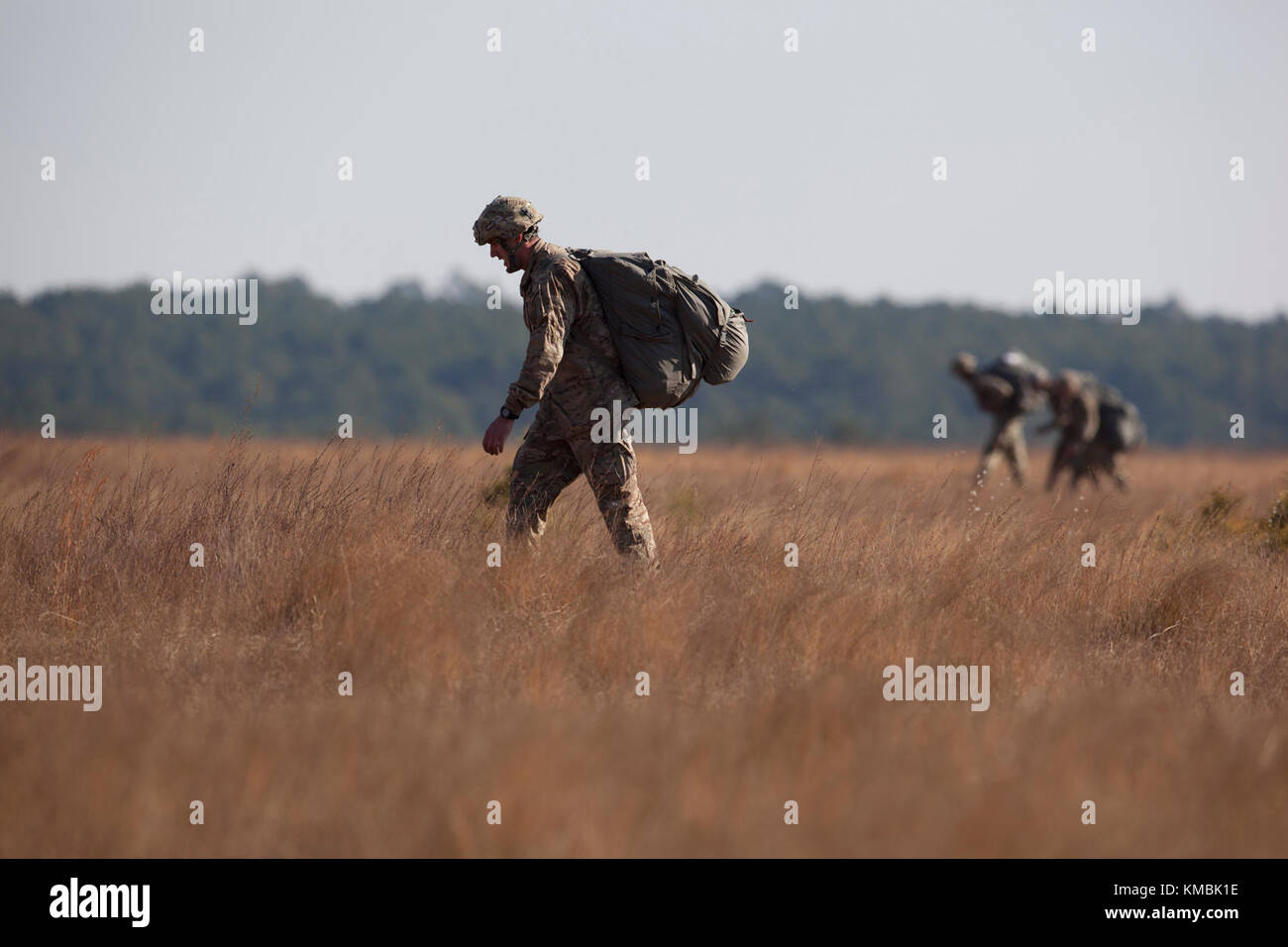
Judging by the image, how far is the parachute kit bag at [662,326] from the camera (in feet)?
19.7

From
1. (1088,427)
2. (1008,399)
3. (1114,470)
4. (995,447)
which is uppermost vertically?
(1008,399)

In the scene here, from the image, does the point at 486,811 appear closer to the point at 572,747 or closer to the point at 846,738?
the point at 572,747

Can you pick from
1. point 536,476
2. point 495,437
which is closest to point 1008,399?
point 536,476

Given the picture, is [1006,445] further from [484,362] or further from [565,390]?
[484,362]

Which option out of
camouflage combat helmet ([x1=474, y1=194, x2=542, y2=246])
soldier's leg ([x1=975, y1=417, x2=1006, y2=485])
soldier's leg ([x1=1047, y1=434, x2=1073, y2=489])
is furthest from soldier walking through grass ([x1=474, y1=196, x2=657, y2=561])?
soldier's leg ([x1=1047, y1=434, x2=1073, y2=489])

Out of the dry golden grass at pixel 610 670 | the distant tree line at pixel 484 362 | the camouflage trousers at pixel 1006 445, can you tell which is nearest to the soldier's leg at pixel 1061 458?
the camouflage trousers at pixel 1006 445

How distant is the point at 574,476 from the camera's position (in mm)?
6266

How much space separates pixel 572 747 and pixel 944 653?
214 centimetres

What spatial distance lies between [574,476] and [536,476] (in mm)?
191

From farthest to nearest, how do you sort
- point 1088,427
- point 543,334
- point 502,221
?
point 1088,427, point 502,221, point 543,334

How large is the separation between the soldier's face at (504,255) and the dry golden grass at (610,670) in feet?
4.05

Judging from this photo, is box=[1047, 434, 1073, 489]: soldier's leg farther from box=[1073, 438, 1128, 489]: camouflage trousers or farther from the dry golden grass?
the dry golden grass

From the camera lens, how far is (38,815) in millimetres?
3555
